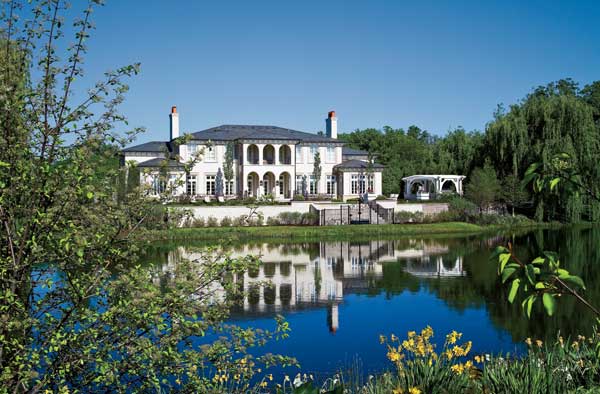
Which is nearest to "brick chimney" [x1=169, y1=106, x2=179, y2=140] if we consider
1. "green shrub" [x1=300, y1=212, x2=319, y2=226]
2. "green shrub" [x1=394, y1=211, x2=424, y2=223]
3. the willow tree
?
"green shrub" [x1=300, y1=212, x2=319, y2=226]

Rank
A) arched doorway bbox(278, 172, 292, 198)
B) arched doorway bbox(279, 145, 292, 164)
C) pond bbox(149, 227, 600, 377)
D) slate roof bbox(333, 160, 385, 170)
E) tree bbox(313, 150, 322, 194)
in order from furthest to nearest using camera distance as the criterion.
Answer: arched doorway bbox(278, 172, 292, 198)
arched doorway bbox(279, 145, 292, 164)
slate roof bbox(333, 160, 385, 170)
tree bbox(313, 150, 322, 194)
pond bbox(149, 227, 600, 377)

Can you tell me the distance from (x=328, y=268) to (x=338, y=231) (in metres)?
12.3

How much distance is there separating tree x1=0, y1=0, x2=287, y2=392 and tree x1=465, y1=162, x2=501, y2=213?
3591 cm

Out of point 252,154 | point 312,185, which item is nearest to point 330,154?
point 312,185

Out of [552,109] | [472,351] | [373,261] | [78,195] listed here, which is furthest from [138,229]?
[552,109]

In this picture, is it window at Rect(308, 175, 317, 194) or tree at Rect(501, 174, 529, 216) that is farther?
window at Rect(308, 175, 317, 194)

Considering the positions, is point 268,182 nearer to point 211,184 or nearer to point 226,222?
point 211,184

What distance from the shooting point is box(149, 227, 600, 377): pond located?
36.2 ft

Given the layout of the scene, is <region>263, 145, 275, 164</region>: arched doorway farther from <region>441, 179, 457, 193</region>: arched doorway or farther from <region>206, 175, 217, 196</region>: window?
<region>441, 179, 457, 193</region>: arched doorway

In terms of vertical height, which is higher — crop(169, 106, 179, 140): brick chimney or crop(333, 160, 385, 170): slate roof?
crop(169, 106, 179, 140): brick chimney

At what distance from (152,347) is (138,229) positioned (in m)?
0.95

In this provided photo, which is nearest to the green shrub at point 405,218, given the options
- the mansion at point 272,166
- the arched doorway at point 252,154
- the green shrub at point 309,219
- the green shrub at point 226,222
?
the mansion at point 272,166

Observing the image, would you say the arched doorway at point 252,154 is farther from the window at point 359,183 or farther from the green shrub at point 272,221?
the green shrub at point 272,221

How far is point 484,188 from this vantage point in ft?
126
